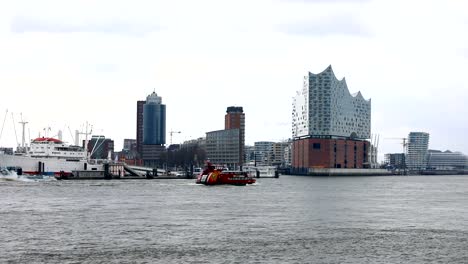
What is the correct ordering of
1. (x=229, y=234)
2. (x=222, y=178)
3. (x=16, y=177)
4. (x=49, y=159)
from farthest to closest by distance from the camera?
(x=49, y=159)
(x=16, y=177)
(x=222, y=178)
(x=229, y=234)

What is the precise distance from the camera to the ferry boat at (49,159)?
17738 centimetres

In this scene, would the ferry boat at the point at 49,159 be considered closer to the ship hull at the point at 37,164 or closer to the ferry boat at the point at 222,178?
the ship hull at the point at 37,164

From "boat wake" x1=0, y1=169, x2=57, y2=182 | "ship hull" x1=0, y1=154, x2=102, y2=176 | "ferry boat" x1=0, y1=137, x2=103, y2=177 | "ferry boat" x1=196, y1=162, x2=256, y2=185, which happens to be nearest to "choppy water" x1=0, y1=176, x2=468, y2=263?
"ferry boat" x1=196, y1=162, x2=256, y2=185

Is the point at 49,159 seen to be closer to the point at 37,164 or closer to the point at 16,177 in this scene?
the point at 37,164

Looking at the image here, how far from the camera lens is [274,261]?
36906 millimetres

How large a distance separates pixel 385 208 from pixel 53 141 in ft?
425

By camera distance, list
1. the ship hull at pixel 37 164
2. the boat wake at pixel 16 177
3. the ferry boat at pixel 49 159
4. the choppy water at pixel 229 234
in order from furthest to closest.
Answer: the ferry boat at pixel 49 159 < the ship hull at pixel 37 164 < the boat wake at pixel 16 177 < the choppy water at pixel 229 234

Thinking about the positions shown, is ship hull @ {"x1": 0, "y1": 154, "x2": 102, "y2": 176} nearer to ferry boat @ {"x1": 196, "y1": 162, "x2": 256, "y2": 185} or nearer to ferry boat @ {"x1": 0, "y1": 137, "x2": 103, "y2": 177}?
ferry boat @ {"x1": 0, "y1": 137, "x2": 103, "y2": 177}

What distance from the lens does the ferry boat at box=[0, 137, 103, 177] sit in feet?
582

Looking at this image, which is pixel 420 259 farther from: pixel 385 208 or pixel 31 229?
pixel 385 208

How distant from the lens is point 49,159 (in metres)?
180

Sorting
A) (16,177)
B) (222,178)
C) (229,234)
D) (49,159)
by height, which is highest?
(49,159)

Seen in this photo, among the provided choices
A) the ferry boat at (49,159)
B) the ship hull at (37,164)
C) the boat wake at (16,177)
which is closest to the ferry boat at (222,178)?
the boat wake at (16,177)

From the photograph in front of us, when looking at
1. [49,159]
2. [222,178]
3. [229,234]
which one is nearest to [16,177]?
[49,159]
